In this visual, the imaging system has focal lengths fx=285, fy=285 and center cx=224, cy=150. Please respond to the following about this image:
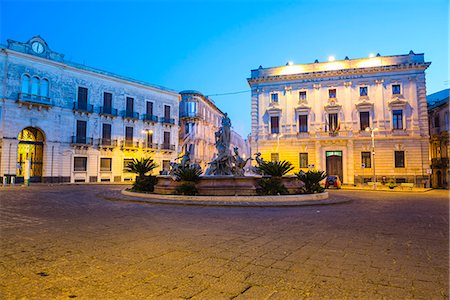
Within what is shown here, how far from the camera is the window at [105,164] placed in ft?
103

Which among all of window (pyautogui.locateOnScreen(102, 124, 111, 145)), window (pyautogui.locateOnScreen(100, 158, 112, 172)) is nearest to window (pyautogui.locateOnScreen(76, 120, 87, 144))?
window (pyautogui.locateOnScreen(102, 124, 111, 145))

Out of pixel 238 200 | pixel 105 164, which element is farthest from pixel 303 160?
pixel 105 164

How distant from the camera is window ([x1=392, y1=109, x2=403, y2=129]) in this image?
91.1 ft

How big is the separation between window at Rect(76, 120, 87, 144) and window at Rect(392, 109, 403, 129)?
31.3 meters

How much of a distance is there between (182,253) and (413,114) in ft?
98.7

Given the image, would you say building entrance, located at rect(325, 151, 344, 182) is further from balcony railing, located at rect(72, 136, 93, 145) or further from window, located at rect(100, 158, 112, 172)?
balcony railing, located at rect(72, 136, 93, 145)

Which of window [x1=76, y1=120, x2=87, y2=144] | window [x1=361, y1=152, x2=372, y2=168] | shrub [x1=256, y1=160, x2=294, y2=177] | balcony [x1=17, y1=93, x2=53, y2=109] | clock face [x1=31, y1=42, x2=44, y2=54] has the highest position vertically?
clock face [x1=31, y1=42, x2=44, y2=54]

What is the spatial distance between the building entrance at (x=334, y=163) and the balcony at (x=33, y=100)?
→ 27890 millimetres

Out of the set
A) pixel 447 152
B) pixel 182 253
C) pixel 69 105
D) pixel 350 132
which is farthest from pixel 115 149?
pixel 447 152

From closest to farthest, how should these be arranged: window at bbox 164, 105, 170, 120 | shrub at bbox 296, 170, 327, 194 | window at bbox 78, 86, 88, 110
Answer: shrub at bbox 296, 170, 327, 194, window at bbox 78, 86, 88, 110, window at bbox 164, 105, 170, 120

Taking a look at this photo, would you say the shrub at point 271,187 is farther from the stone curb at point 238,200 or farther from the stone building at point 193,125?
the stone building at point 193,125

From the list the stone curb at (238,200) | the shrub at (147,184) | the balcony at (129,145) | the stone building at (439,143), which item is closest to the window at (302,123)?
the stone building at (439,143)

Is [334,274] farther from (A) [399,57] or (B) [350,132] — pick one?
(A) [399,57]

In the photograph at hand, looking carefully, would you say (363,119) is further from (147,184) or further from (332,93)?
(147,184)
